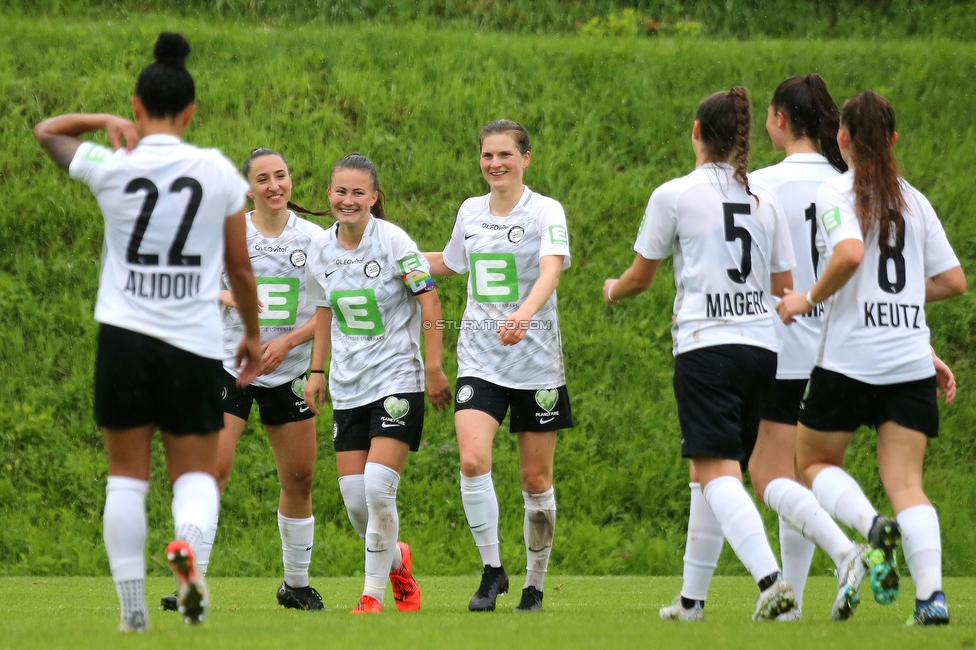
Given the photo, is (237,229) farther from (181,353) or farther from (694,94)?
(694,94)

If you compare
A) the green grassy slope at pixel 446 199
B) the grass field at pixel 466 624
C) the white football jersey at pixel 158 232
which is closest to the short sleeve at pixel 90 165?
the white football jersey at pixel 158 232

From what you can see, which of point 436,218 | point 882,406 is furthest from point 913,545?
point 436,218

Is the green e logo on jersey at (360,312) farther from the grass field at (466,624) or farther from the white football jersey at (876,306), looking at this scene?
the white football jersey at (876,306)

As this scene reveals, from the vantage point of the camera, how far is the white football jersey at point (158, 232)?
4363mm

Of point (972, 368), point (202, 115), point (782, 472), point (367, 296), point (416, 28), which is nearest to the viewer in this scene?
point (782, 472)

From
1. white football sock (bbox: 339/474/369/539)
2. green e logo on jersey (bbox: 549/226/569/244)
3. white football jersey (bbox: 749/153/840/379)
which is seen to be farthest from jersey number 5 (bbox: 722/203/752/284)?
white football sock (bbox: 339/474/369/539)

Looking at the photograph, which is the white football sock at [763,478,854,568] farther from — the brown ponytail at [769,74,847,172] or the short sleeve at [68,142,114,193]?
the short sleeve at [68,142,114,193]

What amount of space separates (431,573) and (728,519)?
580 cm

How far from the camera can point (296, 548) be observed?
22.9 feet

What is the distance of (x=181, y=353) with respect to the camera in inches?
172

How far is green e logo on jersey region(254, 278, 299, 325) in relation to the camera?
704 centimetres

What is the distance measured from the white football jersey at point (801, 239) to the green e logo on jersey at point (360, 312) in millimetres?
2163

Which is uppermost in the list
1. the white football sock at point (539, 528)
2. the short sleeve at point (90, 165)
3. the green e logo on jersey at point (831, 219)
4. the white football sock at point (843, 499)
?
the short sleeve at point (90, 165)

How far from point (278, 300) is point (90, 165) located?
2.70 meters
